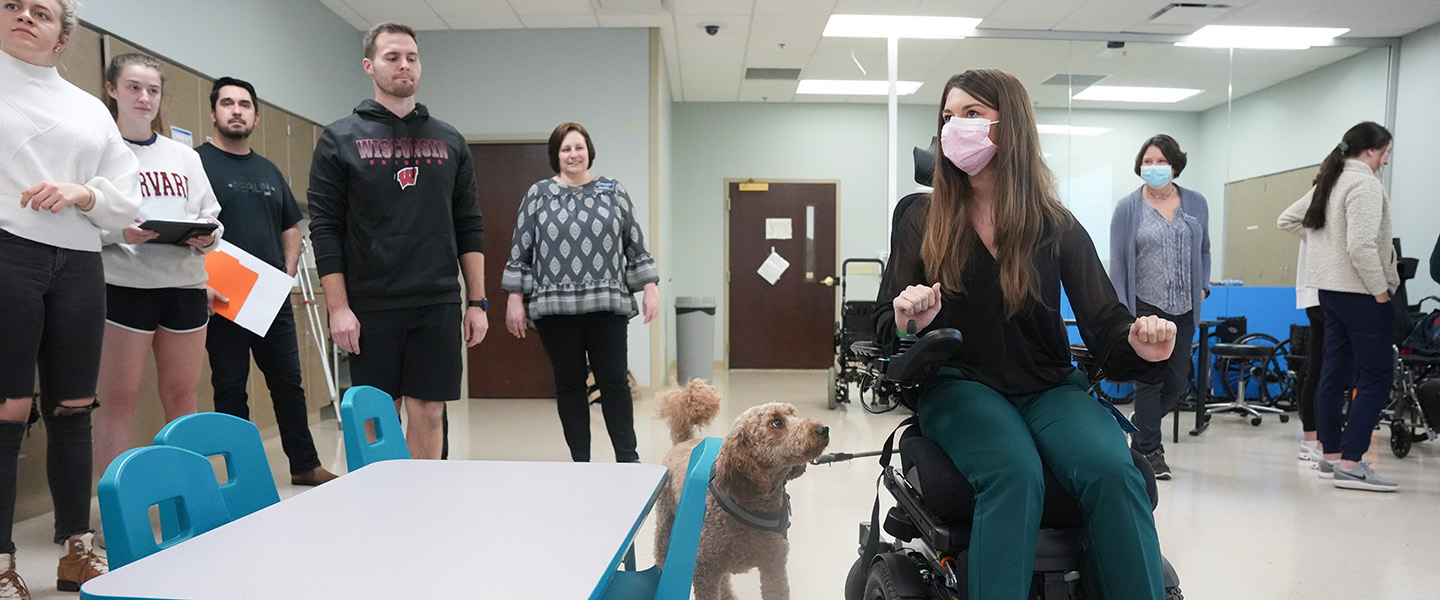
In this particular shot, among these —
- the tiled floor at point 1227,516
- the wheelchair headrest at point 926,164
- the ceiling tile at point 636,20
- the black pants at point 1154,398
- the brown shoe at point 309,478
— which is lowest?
the tiled floor at point 1227,516

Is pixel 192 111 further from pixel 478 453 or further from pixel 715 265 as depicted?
pixel 715 265

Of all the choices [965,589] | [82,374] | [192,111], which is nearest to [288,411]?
[82,374]

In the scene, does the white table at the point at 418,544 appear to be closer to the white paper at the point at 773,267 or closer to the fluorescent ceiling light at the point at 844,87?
the fluorescent ceiling light at the point at 844,87

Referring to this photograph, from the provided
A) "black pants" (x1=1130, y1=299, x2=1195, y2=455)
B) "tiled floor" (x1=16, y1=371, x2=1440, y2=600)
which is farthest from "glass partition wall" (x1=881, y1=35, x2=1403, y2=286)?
"black pants" (x1=1130, y1=299, x2=1195, y2=455)

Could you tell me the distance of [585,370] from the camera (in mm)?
2781

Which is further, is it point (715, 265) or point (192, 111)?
point (715, 265)

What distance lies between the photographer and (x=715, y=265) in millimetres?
8055

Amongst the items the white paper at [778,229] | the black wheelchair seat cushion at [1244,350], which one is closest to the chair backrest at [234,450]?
the black wheelchair seat cushion at [1244,350]

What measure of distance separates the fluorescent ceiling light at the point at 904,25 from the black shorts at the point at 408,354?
13.6 ft

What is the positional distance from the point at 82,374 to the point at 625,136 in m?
4.09

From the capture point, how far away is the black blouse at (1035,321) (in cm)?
149

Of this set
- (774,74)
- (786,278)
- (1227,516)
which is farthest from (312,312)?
(786,278)

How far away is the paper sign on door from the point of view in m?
2.72

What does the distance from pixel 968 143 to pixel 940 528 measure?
29.9 inches
